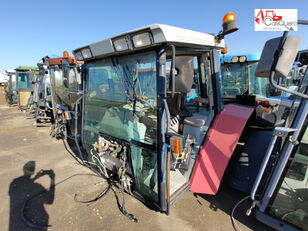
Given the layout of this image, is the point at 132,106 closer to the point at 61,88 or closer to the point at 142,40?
the point at 142,40

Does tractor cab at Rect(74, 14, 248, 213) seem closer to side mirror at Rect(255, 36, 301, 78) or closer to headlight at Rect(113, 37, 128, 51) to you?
headlight at Rect(113, 37, 128, 51)

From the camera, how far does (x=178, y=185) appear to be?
2.13 meters

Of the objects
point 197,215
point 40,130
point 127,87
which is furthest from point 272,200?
point 40,130

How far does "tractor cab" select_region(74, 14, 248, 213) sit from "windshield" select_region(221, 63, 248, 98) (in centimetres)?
264

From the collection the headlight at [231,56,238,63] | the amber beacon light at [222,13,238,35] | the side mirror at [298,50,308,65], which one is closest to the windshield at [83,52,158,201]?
the amber beacon light at [222,13,238,35]

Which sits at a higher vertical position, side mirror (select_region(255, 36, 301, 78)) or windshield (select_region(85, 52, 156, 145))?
side mirror (select_region(255, 36, 301, 78))

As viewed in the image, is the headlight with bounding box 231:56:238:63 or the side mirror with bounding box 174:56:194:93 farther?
the headlight with bounding box 231:56:238:63

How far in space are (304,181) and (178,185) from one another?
1332mm

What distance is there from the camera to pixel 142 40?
153 cm

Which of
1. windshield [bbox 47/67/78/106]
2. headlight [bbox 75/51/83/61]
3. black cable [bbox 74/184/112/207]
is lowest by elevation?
black cable [bbox 74/184/112/207]

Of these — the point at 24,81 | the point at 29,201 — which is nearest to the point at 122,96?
the point at 29,201

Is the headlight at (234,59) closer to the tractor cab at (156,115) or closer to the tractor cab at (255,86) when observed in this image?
the tractor cab at (255,86)

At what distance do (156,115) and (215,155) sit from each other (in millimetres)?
1053

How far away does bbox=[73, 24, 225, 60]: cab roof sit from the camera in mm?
1402
